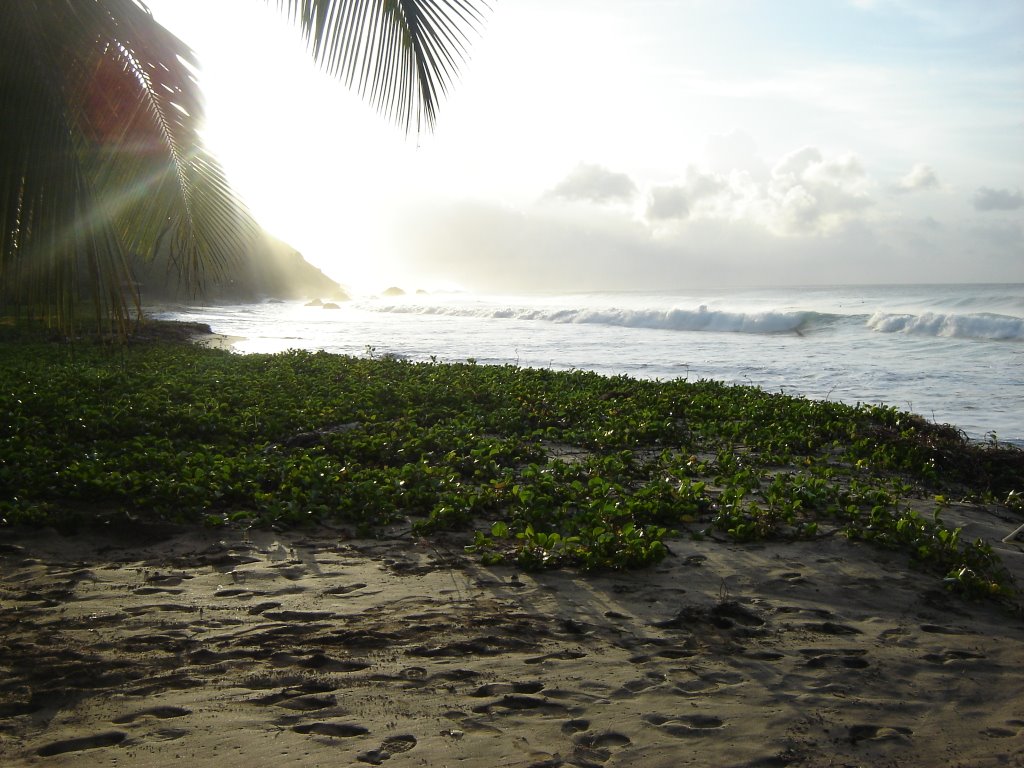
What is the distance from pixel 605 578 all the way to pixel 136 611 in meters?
2.69

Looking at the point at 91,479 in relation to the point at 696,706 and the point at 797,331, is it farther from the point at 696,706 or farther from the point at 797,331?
the point at 797,331

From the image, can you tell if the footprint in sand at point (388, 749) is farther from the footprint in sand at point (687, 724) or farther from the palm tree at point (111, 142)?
the palm tree at point (111, 142)

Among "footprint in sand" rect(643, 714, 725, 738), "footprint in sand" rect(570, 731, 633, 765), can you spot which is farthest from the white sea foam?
"footprint in sand" rect(570, 731, 633, 765)

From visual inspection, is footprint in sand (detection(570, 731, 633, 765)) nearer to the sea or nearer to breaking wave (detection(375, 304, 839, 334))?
the sea

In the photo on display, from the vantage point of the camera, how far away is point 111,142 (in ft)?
17.8

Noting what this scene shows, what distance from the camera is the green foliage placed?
5840 mm

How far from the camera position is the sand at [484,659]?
3291mm

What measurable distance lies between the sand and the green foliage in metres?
0.39

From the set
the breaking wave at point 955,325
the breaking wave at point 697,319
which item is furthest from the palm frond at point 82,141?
the breaking wave at point 697,319

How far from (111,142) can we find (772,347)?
22.0 m

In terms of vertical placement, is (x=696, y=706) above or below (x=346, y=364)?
below

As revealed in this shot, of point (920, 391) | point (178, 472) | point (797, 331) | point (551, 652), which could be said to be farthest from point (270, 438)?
point (797, 331)

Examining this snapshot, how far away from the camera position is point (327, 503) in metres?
6.49

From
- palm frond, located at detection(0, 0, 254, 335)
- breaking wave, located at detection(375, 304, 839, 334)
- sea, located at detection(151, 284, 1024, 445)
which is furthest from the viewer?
breaking wave, located at detection(375, 304, 839, 334)
